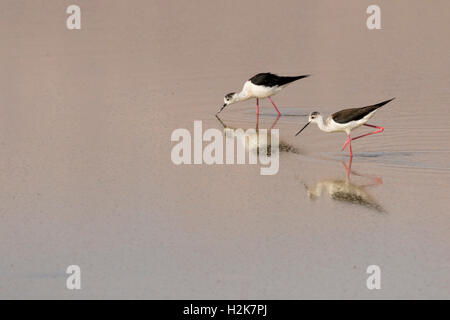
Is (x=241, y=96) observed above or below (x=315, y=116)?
above

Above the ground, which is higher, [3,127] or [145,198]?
[3,127]

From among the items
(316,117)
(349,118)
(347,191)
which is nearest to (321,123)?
(316,117)

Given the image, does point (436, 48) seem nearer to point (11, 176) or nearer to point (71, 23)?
point (71, 23)

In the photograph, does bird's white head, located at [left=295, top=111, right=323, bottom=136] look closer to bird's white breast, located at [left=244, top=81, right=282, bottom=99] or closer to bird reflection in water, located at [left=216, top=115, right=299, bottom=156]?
bird reflection in water, located at [left=216, top=115, right=299, bottom=156]

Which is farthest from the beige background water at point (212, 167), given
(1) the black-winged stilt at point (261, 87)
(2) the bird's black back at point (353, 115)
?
(2) the bird's black back at point (353, 115)

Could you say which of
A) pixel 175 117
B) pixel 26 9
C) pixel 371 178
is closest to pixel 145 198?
pixel 371 178

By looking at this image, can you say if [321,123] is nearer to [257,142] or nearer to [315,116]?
[315,116]

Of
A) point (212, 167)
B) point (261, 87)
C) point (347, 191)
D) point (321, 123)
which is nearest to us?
point (347, 191)

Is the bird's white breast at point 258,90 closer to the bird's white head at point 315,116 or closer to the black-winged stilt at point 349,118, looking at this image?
the bird's white head at point 315,116
